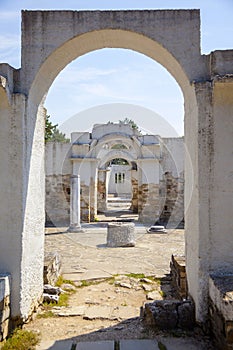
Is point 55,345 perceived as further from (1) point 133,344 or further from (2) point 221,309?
(2) point 221,309

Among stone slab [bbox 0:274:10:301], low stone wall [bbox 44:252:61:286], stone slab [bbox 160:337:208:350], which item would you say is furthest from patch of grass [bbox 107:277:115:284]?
stone slab [bbox 0:274:10:301]

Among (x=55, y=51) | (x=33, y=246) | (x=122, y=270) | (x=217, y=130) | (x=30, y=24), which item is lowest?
(x=122, y=270)

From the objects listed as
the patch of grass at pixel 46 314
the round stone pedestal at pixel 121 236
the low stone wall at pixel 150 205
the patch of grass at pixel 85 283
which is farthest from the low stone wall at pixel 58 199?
the patch of grass at pixel 46 314

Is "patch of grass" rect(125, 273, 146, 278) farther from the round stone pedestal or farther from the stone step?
the round stone pedestal

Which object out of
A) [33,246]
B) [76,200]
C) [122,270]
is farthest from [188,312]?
[76,200]

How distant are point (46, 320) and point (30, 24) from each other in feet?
12.5

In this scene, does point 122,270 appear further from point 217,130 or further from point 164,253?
point 217,130

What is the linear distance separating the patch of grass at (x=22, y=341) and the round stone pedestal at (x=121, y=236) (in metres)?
6.64

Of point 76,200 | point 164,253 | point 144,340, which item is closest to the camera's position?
point 144,340

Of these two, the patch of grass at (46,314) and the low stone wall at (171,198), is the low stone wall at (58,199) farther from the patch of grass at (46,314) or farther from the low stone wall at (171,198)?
the patch of grass at (46,314)

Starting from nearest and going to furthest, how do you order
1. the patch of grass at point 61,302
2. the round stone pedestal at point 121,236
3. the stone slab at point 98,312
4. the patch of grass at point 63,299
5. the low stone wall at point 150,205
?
the stone slab at point 98,312, the patch of grass at point 61,302, the patch of grass at point 63,299, the round stone pedestal at point 121,236, the low stone wall at point 150,205

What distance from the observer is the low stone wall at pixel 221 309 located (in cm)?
328

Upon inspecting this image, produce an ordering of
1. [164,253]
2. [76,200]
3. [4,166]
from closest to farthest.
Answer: [4,166] → [164,253] → [76,200]

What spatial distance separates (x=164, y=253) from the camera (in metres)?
9.55
